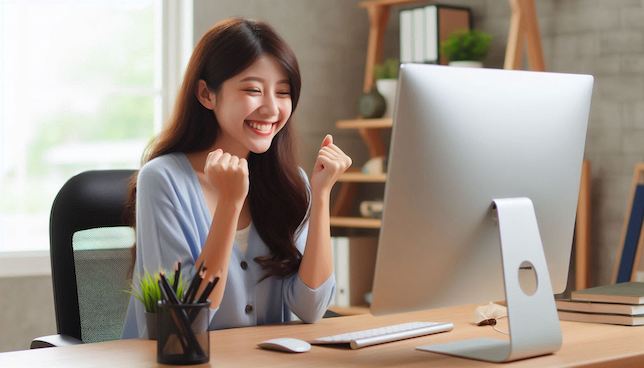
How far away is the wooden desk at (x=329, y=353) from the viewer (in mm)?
1462

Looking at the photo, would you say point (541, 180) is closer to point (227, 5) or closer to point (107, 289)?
point (107, 289)

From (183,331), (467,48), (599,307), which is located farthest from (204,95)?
(467,48)

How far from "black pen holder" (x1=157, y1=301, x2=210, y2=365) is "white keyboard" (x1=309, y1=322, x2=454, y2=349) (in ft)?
0.89

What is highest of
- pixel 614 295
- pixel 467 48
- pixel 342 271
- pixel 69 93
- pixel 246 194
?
pixel 467 48

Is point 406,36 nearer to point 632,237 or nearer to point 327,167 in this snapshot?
point 632,237

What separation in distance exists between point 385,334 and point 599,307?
47cm

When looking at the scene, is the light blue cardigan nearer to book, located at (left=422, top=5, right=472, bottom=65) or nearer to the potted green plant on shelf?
the potted green plant on shelf

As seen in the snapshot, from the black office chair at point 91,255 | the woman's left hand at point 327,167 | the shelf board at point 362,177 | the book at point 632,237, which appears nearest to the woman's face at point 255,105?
the woman's left hand at point 327,167

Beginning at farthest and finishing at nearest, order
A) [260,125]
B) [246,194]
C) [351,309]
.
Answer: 1. [351,309]
2. [260,125]
3. [246,194]

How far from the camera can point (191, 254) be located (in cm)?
177

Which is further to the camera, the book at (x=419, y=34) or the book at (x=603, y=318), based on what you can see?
the book at (x=419, y=34)

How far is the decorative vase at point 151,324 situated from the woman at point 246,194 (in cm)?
16

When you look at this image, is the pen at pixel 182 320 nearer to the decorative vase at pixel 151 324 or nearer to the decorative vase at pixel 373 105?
the decorative vase at pixel 151 324

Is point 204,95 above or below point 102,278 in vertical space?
above
